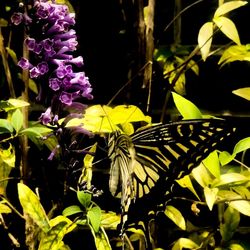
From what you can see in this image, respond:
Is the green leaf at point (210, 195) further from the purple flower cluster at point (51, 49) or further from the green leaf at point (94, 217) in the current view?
the purple flower cluster at point (51, 49)

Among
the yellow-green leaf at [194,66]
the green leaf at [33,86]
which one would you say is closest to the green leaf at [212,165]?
the yellow-green leaf at [194,66]

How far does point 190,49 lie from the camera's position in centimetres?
169

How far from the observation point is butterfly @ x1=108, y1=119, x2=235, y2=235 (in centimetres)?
115

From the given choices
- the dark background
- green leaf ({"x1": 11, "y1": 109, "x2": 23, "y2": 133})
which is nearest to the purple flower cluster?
green leaf ({"x1": 11, "y1": 109, "x2": 23, "y2": 133})

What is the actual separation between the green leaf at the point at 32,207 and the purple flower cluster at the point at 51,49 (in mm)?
186

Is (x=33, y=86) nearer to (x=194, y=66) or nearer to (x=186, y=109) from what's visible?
(x=194, y=66)

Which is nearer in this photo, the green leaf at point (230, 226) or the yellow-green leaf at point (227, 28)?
the yellow-green leaf at point (227, 28)

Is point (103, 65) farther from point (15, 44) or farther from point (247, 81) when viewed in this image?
point (247, 81)

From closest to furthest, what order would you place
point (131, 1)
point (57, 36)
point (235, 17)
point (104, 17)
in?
point (57, 36)
point (131, 1)
point (235, 17)
point (104, 17)

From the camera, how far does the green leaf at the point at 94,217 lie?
1160 millimetres

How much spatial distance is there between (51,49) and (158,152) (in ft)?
1.23

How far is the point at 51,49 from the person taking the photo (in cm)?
114

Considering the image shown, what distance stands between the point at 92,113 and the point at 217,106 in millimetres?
630

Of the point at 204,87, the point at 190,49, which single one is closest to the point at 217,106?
the point at 204,87
